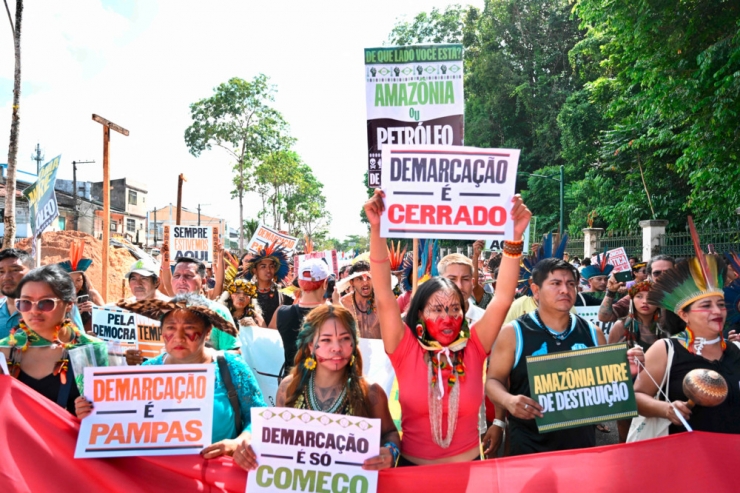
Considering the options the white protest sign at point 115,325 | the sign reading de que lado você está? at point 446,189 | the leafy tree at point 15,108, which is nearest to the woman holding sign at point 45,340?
the white protest sign at point 115,325

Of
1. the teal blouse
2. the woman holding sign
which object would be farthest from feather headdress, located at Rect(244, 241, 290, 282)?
the teal blouse

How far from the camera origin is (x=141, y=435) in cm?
300

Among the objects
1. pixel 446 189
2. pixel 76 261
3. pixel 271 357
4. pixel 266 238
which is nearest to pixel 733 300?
pixel 446 189

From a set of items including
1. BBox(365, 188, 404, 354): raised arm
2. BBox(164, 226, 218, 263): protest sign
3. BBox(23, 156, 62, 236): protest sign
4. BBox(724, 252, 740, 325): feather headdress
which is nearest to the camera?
BBox(365, 188, 404, 354): raised arm

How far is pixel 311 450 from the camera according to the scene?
279 centimetres

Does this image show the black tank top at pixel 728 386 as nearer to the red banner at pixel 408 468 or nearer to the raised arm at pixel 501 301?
the red banner at pixel 408 468

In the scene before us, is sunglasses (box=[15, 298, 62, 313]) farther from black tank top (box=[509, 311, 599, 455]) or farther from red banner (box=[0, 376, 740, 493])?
black tank top (box=[509, 311, 599, 455])

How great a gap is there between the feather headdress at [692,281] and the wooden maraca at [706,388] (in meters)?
0.50

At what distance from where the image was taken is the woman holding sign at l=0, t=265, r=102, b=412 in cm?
326

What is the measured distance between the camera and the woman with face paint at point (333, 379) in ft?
9.75

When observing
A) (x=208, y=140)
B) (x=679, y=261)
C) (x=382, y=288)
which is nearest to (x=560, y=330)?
(x=679, y=261)

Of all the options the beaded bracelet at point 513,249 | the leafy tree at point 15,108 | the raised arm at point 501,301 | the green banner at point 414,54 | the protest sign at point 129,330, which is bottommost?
the protest sign at point 129,330

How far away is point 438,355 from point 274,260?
162 inches

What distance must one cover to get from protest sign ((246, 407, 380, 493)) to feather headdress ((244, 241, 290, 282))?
413 cm
